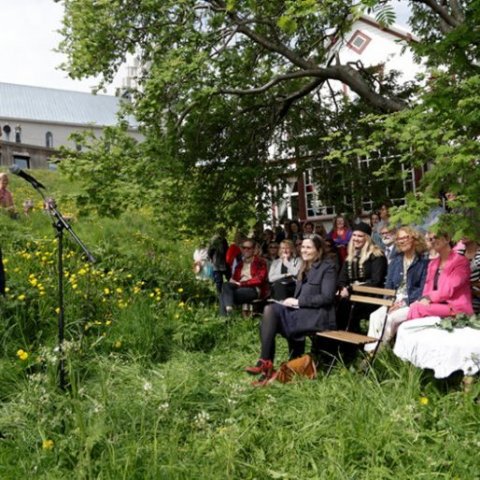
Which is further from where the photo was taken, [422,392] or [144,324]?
[144,324]

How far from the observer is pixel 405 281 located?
6.42 m

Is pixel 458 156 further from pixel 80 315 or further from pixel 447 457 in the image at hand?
pixel 80 315

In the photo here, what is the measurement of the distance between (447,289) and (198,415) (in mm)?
2392

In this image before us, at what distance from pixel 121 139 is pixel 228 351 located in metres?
4.53

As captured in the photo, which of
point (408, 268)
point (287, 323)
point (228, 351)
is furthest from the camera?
point (228, 351)

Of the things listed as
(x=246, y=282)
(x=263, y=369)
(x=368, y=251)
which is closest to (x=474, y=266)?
(x=368, y=251)

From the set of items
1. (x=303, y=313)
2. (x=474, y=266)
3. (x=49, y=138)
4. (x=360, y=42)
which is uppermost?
(x=49, y=138)

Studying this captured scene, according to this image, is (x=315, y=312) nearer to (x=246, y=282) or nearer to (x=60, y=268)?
(x=60, y=268)

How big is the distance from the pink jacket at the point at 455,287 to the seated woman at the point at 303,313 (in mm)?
996

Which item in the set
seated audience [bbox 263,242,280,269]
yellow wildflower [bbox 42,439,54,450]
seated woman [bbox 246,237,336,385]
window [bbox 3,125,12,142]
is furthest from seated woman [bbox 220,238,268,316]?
window [bbox 3,125,12,142]

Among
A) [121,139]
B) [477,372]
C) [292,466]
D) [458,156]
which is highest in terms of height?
[121,139]

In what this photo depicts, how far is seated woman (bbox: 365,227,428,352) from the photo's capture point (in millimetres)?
5922

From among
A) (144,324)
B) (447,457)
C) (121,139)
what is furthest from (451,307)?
(121,139)

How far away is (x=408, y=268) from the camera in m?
6.38
